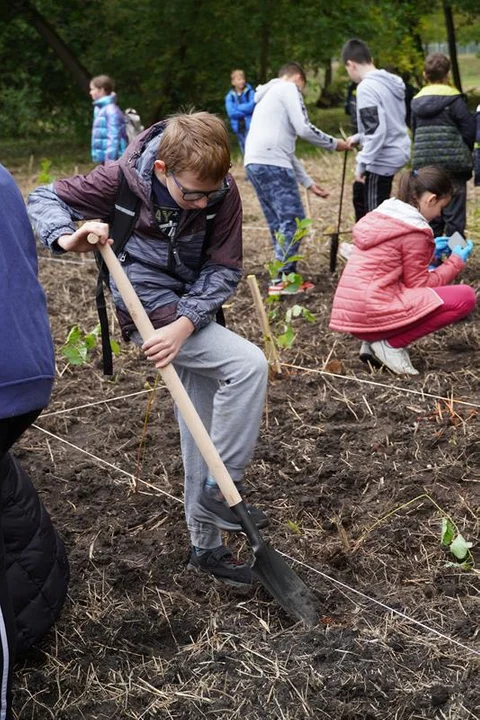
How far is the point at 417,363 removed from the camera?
542 centimetres

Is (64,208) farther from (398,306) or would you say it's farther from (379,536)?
(398,306)

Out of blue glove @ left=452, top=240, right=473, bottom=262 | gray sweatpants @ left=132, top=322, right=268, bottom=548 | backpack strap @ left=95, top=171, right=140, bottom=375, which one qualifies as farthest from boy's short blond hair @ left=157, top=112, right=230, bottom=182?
blue glove @ left=452, top=240, right=473, bottom=262

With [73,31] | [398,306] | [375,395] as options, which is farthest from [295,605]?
[73,31]

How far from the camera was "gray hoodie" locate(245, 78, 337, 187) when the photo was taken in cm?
722

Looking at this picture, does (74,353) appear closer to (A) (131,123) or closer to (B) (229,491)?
(B) (229,491)

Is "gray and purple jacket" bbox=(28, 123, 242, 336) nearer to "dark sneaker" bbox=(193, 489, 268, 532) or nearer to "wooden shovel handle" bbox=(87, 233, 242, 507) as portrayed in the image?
"wooden shovel handle" bbox=(87, 233, 242, 507)

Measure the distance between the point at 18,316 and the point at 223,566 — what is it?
142 cm

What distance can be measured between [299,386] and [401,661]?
2.48 m

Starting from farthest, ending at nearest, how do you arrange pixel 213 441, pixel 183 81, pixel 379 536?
1. pixel 183 81
2. pixel 379 536
3. pixel 213 441

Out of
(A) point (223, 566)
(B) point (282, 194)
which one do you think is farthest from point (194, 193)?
(B) point (282, 194)

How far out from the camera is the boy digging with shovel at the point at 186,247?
281 centimetres

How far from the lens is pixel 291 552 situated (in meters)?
3.53

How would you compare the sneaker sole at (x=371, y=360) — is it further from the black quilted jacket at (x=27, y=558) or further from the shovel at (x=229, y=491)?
the black quilted jacket at (x=27, y=558)

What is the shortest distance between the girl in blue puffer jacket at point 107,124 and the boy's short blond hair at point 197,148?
7.89 metres
